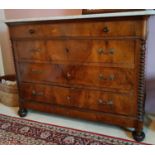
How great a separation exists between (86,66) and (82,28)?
305 mm

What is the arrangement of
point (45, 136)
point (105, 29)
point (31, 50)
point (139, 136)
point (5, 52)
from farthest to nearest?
point (5, 52), point (31, 50), point (45, 136), point (139, 136), point (105, 29)

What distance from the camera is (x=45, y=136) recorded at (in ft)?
5.69

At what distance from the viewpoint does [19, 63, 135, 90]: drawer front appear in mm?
1533

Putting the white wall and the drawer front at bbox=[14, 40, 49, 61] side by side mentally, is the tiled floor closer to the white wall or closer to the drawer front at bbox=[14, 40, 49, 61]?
the drawer front at bbox=[14, 40, 49, 61]

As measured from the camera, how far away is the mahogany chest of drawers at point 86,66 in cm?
146

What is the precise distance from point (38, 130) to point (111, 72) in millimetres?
872

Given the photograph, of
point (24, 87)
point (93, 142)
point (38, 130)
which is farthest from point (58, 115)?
point (93, 142)

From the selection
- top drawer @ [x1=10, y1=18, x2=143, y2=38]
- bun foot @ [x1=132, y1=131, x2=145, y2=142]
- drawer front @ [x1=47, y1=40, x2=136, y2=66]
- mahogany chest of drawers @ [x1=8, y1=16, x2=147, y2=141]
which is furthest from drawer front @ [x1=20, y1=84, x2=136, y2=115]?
top drawer @ [x1=10, y1=18, x2=143, y2=38]

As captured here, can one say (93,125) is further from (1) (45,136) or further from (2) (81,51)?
(2) (81,51)

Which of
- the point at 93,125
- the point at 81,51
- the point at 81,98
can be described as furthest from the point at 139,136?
the point at 81,51

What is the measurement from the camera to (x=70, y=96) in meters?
1.79
